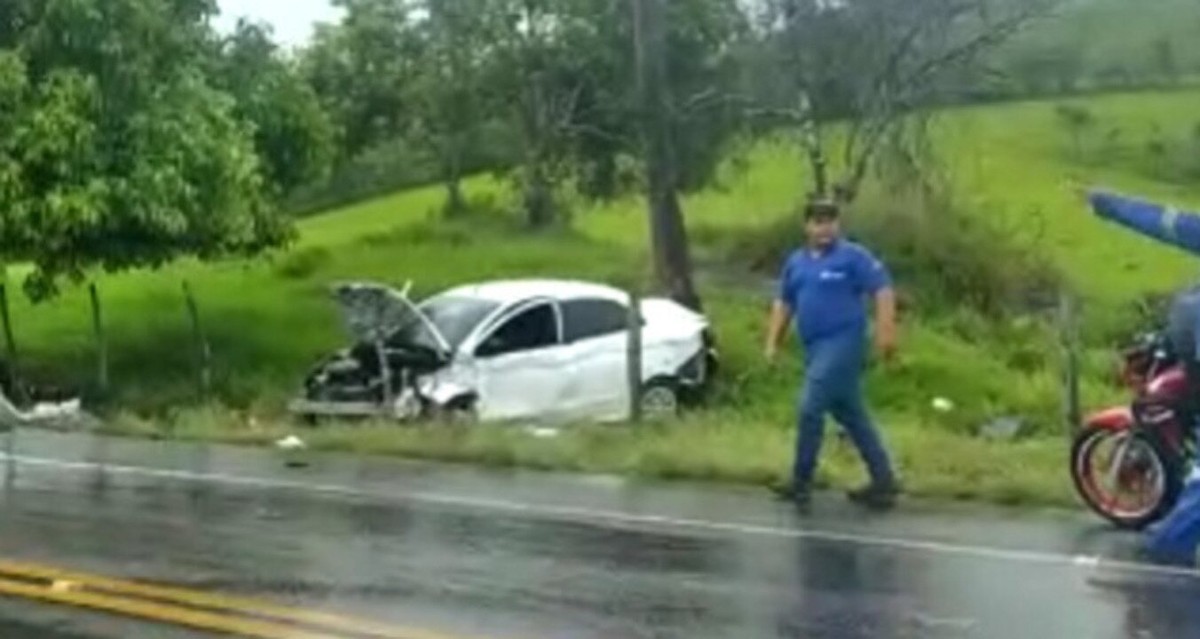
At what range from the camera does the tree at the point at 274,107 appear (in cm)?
3497

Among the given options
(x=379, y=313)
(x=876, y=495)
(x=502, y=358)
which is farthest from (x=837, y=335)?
(x=502, y=358)

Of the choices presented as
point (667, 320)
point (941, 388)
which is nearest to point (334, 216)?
point (941, 388)

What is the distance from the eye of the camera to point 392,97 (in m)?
50.7

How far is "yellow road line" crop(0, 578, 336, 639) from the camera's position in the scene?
901 cm

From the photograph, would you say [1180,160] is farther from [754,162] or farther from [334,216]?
[334,216]

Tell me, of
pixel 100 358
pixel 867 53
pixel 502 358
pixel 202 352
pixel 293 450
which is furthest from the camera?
pixel 867 53

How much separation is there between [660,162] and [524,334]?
1297cm

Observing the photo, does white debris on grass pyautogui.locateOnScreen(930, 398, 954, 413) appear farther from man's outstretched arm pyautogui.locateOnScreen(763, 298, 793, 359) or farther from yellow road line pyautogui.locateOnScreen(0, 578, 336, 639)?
yellow road line pyautogui.locateOnScreen(0, 578, 336, 639)

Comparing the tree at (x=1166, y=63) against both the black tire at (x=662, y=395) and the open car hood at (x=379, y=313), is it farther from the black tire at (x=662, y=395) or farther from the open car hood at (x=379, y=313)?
the open car hood at (x=379, y=313)

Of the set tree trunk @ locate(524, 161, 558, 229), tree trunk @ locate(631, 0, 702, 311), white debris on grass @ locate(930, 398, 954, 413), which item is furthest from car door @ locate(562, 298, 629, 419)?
tree trunk @ locate(524, 161, 558, 229)

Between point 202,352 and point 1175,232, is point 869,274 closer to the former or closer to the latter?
point 1175,232

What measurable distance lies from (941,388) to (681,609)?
2517 centimetres

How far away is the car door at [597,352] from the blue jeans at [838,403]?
415 inches

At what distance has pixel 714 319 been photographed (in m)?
36.4
